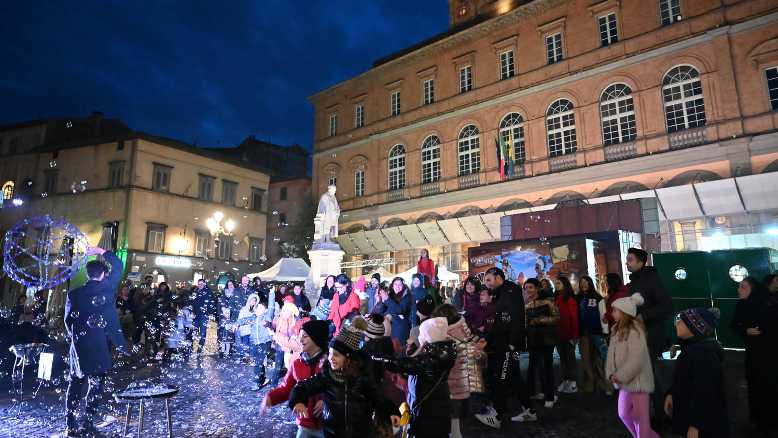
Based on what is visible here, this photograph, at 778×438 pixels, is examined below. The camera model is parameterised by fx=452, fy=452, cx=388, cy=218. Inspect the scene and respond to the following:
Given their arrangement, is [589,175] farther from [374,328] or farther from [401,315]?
[374,328]

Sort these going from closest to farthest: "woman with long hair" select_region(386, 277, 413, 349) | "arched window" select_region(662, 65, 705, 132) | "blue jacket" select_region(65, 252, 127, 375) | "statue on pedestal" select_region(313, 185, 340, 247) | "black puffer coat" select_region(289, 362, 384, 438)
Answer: "black puffer coat" select_region(289, 362, 384, 438)
"blue jacket" select_region(65, 252, 127, 375)
"woman with long hair" select_region(386, 277, 413, 349)
"statue on pedestal" select_region(313, 185, 340, 247)
"arched window" select_region(662, 65, 705, 132)

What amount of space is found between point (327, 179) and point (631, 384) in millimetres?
29225

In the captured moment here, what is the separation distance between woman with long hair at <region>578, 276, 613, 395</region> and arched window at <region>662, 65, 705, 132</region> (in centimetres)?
1567

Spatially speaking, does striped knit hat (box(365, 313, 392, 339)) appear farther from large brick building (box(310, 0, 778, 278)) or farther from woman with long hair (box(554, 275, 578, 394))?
large brick building (box(310, 0, 778, 278))

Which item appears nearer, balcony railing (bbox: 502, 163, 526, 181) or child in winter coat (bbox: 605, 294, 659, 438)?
child in winter coat (bbox: 605, 294, 659, 438)

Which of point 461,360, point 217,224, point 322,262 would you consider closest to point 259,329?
point 461,360

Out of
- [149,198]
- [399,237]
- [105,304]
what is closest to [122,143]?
[149,198]

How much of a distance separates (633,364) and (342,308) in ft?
21.8

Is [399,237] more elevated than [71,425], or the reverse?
[399,237]

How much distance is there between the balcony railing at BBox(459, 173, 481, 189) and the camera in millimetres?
24781

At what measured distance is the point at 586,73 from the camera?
21766 millimetres

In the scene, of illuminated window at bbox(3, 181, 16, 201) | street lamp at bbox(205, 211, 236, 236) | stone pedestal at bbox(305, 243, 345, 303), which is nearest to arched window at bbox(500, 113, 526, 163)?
stone pedestal at bbox(305, 243, 345, 303)

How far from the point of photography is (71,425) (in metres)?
5.47

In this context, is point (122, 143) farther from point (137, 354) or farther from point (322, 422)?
point (322, 422)
